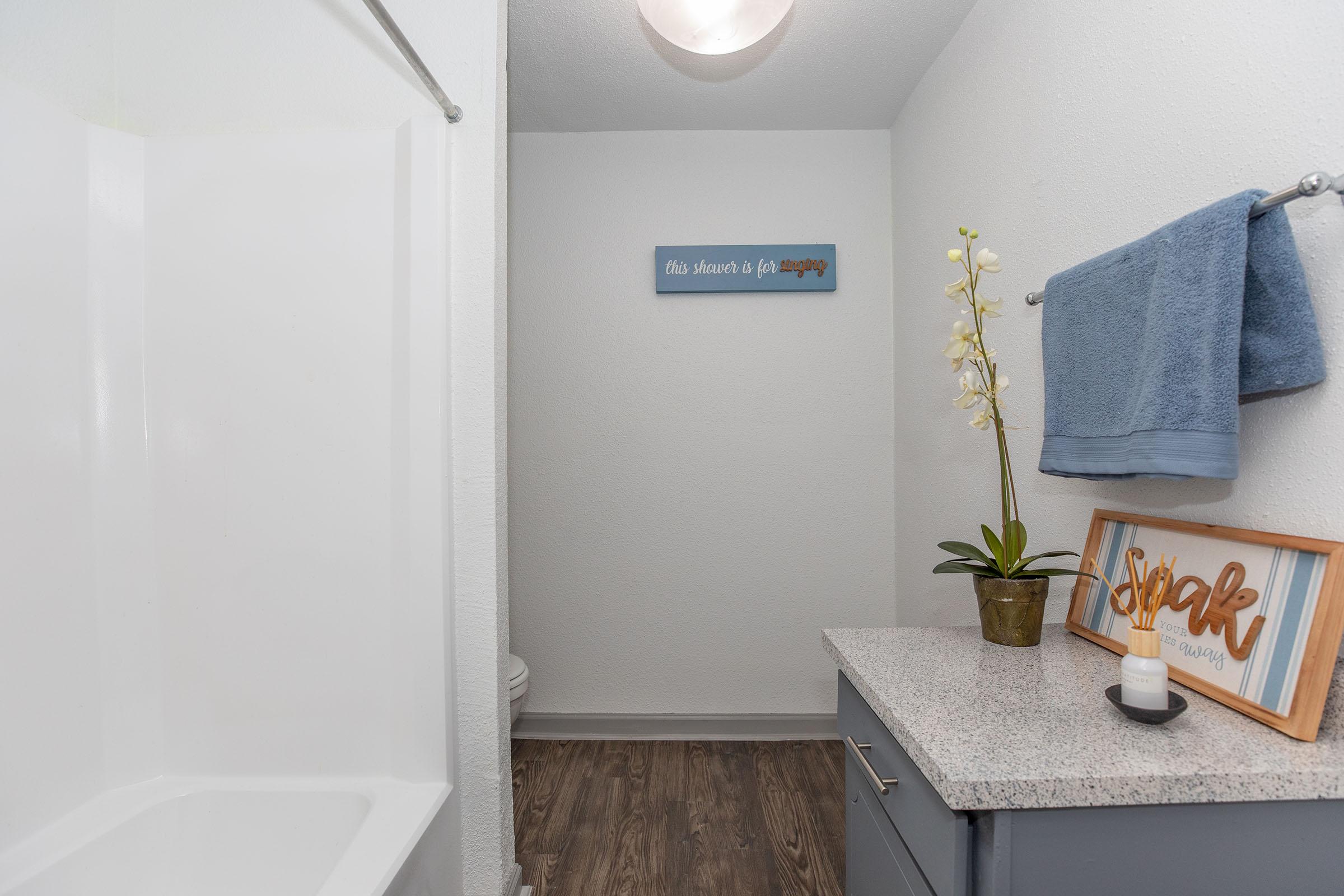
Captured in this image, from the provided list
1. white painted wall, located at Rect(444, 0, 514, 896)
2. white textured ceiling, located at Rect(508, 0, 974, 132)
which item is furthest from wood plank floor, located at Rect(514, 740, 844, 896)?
white textured ceiling, located at Rect(508, 0, 974, 132)

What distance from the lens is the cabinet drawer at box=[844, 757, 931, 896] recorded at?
945 mm

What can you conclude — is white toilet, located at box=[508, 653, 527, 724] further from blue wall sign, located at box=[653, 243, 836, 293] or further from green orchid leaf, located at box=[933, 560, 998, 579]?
blue wall sign, located at box=[653, 243, 836, 293]

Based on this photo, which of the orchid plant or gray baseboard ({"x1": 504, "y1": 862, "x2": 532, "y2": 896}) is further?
gray baseboard ({"x1": 504, "y1": 862, "x2": 532, "y2": 896})

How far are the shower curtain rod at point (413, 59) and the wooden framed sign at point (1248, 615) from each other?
1.58 m

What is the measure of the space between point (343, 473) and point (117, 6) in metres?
1.17

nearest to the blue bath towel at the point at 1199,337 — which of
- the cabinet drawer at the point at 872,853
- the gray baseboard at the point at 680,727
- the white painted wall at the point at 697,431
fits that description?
the cabinet drawer at the point at 872,853

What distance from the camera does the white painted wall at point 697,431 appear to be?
8.32 feet

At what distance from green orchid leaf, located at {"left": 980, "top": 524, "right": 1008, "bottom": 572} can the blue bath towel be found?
0.76 ft

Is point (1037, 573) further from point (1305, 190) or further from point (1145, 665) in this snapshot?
point (1305, 190)

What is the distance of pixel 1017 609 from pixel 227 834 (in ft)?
5.38

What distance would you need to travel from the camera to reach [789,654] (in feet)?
8.34

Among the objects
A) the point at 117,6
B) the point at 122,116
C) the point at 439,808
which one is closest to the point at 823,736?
the point at 439,808

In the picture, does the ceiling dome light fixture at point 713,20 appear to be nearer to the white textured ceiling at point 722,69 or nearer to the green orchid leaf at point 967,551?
the white textured ceiling at point 722,69

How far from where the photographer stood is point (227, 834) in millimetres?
1370
